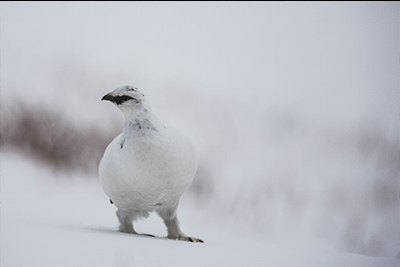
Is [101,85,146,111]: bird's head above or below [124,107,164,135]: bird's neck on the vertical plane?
above

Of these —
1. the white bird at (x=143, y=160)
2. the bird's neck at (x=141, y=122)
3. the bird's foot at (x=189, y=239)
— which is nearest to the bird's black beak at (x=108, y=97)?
the white bird at (x=143, y=160)

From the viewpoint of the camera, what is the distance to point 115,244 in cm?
203

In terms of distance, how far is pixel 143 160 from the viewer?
2.49m

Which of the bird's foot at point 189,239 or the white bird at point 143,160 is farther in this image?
the bird's foot at point 189,239

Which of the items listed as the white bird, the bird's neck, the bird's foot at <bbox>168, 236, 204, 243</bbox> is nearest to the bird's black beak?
the white bird

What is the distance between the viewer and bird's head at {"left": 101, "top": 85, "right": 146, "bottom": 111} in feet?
8.10

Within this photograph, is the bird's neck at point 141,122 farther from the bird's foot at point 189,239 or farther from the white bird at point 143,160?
the bird's foot at point 189,239

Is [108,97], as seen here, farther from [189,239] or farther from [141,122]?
[189,239]

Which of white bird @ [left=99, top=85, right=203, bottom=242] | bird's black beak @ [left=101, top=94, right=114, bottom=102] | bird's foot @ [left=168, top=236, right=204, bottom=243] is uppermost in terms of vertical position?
bird's black beak @ [left=101, top=94, right=114, bottom=102]

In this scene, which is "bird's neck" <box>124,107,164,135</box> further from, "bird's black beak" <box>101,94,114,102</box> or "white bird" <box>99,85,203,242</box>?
"bird's black beak" <box>101,94,114,102</box>

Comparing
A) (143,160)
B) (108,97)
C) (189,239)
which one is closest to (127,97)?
(108,97)

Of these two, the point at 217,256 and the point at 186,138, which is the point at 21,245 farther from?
the point at 186,138

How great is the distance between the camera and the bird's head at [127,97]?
2469 millimetres

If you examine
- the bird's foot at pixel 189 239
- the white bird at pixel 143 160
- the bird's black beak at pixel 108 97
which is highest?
the bird's black beak at pixel 108 97
